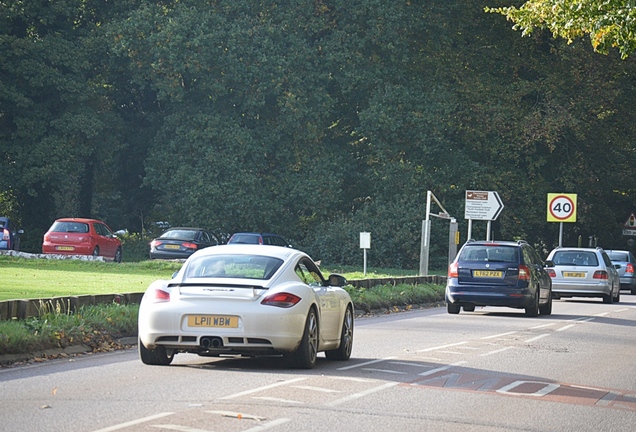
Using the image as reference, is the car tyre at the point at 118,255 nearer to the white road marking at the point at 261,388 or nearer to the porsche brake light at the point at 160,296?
the porsche brake light at the point at 160,296

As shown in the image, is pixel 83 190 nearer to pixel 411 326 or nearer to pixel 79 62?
pixel 79 62

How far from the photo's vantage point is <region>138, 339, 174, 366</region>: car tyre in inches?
561

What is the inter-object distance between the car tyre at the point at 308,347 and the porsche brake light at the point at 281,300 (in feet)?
1.01

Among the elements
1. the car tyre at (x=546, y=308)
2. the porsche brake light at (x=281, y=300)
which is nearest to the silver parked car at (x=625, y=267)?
the car tyre at (x=546, y=308)

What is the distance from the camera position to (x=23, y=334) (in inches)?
603

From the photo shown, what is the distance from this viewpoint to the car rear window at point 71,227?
148 ft

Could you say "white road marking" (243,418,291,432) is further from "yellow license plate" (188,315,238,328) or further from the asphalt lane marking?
"yellow license plate" (188,315,238,328)

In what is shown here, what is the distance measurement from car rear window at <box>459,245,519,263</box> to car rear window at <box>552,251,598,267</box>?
915 cm

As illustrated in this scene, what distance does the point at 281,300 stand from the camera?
13844 millimetres

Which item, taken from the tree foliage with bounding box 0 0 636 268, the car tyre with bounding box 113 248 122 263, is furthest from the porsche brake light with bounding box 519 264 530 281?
the tree foliage with bounding box 0 0 636 268

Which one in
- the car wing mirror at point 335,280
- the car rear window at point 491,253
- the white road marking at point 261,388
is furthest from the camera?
the car rear window at point 491,253

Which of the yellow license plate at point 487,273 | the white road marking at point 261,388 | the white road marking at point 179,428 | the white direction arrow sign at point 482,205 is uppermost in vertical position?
the white direction arrow sign at point 482,205

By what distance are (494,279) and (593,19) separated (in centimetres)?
572

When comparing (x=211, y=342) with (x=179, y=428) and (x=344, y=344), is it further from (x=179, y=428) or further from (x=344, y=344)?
(x=179, y=428)
